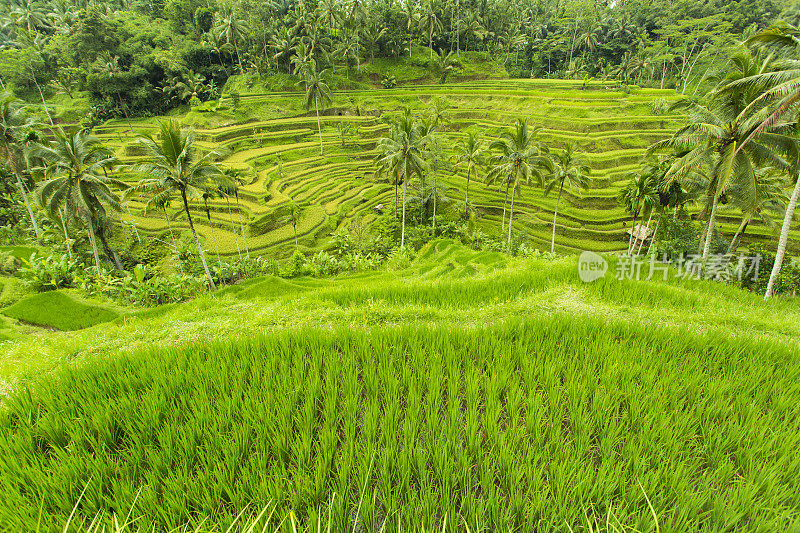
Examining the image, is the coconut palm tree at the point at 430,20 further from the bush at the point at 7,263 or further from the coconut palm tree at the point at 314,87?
→ the bush at the point at 7,263

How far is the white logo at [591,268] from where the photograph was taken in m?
5.30

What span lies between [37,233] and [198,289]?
584 inches

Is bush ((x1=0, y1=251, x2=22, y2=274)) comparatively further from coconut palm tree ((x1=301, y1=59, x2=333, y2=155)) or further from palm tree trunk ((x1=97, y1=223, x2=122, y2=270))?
coconut palm tree ((x1=301, y1=59, x2=333, y2=155))

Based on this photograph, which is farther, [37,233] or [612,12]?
[612,12]

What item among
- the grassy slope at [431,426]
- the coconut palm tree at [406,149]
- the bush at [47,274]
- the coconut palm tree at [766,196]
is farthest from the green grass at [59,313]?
the coconut palm tree at [766,196]

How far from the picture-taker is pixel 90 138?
1227 centimetres

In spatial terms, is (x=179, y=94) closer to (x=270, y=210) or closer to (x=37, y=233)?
(x=37, y=233)

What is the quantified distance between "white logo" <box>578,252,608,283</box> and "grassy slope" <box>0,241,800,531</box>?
6.32 feet

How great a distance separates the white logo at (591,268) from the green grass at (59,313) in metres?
10.9

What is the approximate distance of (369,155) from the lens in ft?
101

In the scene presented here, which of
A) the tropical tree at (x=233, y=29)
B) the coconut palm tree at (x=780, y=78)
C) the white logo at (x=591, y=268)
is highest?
the tropical tree at (x=233, y=29)

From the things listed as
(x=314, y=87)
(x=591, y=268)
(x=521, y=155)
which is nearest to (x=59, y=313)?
(x=591, y=268)

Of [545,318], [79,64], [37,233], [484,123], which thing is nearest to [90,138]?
[37,233]

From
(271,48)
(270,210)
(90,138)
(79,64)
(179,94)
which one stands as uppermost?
(271,48)
